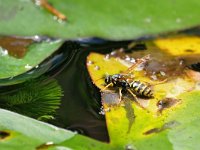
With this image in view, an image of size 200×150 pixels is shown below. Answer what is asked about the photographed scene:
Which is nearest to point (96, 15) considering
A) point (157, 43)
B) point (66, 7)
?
point (66, 7)

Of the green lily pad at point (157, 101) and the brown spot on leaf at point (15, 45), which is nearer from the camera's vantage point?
the green lily pad at point (157, 101)

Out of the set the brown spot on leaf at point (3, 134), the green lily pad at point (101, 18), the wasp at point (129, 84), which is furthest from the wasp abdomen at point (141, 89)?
the brown spot on leaf at point (3, 134)

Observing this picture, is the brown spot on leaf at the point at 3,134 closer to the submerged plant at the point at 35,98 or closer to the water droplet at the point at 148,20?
the submerged plant at the point at 35,98

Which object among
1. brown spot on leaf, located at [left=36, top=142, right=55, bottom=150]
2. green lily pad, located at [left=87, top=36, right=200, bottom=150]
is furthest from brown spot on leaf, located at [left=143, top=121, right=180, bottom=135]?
brown spot on leaf, located at [left=36, top=142, right=55, bottom=150]

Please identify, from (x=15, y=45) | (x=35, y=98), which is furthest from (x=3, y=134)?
(x=15, y=45)

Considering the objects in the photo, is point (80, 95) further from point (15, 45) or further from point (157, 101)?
point (15, 45)

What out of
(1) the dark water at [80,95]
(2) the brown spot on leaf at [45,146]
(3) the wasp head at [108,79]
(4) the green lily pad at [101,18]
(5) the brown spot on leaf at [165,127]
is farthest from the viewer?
(4) the green lily pad at [101,18]

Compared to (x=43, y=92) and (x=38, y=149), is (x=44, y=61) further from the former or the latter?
(x=38, y=149)
